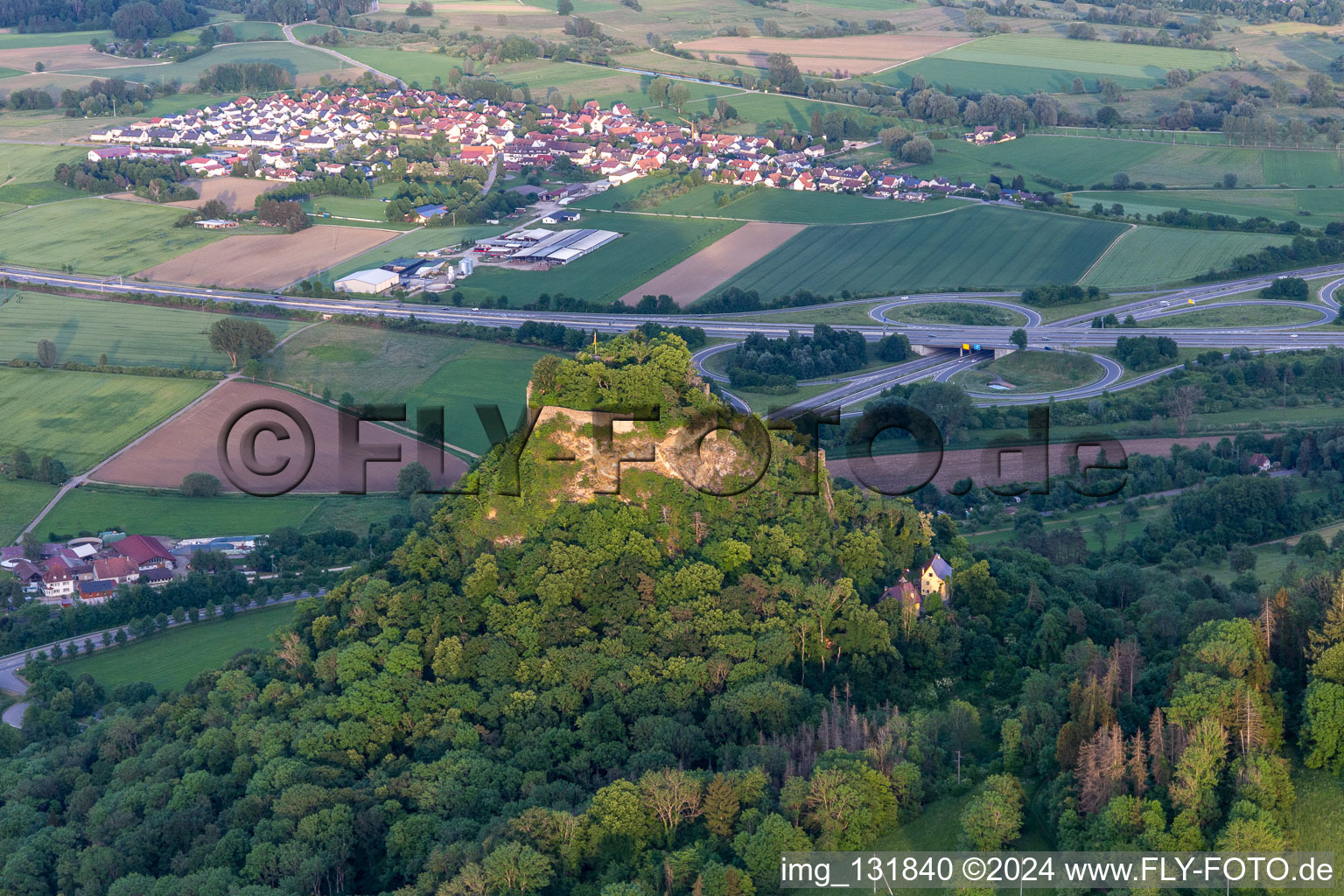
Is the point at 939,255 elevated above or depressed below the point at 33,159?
below

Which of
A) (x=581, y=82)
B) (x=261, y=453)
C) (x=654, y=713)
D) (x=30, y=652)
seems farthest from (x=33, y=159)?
(x=654, y=713)

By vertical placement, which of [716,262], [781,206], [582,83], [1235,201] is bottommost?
[716,262]

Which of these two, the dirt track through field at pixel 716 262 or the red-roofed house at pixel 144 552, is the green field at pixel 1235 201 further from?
the red-roofed house at pixel 144 552

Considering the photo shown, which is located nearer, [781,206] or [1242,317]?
[1242,317]

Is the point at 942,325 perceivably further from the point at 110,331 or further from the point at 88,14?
the point at 88,14

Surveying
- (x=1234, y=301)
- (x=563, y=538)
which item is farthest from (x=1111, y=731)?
(x=1234, y=301)

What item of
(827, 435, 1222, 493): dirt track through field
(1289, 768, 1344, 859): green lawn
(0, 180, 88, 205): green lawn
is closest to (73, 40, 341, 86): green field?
(0, 180, 88, 205): green lawn

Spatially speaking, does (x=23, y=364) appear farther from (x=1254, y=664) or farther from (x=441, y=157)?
(x=1254, y=664)

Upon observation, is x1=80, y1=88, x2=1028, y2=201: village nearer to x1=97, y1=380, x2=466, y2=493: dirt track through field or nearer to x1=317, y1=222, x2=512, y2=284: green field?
x1=317, y1=222, x2=512, y2=284: green field
